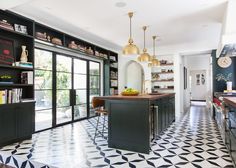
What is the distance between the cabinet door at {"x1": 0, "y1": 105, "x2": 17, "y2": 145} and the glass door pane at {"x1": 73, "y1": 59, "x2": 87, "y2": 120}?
8.35 ft

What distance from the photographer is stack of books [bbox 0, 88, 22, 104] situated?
3.55m

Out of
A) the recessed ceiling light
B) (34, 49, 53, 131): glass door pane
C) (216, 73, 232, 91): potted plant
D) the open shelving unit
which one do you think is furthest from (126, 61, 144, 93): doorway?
the recessed ceiling light

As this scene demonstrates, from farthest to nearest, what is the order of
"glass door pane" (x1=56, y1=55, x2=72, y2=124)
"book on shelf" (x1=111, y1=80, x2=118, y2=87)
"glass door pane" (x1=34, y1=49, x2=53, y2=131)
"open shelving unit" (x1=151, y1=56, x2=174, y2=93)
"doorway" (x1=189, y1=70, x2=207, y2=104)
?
"doorway" (x1=189, y1=70, x2=207, y2=104)
"book on shelf" (x1=111, y1=80, x2=118, y2=87)
"open shelving unit" (x1=151, y1=56, x2=174, y2=93)
"glass door pane" (x1=56, y1=55, x2=72, y2=124)
"glass door pane" (x1=34, y1=49, x2=53, y2=131)

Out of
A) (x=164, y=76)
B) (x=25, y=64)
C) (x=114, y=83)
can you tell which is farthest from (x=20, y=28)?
(x=164, y=76)

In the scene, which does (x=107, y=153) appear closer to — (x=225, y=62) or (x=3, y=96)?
(x=3, y=96)

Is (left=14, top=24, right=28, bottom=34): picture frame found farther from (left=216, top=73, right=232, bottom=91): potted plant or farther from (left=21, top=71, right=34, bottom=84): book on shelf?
(left=216, top=73, right=232, bottom=91): potted plant

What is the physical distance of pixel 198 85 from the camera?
1365 centimetres

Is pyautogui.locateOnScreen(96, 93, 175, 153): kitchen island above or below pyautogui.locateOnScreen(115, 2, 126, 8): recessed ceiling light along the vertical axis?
below

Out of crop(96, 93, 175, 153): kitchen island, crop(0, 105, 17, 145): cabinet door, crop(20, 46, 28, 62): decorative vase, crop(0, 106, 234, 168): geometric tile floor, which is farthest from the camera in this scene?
crop(20, 46, 28, 62): decorative vase

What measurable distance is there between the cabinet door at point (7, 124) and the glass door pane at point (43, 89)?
102 centimetres

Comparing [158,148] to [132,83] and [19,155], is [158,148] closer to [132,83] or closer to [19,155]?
[19,155]

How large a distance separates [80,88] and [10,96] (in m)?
2.85

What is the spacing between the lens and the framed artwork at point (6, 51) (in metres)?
3.79

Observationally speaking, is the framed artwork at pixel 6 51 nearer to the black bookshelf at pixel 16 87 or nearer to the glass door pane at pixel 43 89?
the black bookshelf at pixel 16 87
